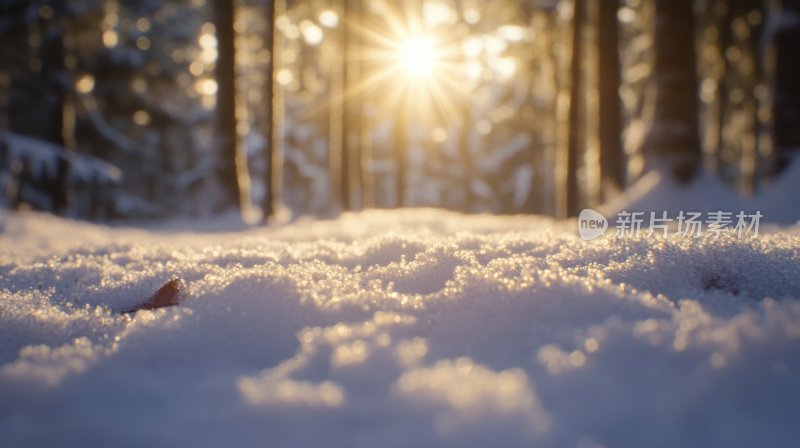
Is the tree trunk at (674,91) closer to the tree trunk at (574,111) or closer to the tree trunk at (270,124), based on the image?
the tree trunk at (574,111)

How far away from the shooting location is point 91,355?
133 cm

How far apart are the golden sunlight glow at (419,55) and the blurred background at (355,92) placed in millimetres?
88

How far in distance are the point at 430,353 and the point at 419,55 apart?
16.5 metres

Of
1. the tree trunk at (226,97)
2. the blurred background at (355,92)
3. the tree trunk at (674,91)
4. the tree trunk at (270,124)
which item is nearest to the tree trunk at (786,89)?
the blurred background at (355,92)

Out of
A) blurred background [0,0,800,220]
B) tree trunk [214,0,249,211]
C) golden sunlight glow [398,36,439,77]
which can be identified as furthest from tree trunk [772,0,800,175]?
golden sunlight glow [398,36,439,77]

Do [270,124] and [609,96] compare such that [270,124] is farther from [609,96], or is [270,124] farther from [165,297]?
[165,297]

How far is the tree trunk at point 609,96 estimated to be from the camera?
7730mm

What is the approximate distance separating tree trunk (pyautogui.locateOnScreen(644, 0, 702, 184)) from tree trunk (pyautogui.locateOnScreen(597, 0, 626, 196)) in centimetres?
160

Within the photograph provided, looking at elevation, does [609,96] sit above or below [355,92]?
below

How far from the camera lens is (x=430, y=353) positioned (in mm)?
1322

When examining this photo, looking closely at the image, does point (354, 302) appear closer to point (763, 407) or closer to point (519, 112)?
point (763, 407)

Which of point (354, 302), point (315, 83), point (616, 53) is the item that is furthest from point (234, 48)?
point (315, 83)

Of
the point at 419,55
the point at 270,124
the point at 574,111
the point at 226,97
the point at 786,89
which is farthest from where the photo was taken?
the point at 419,55

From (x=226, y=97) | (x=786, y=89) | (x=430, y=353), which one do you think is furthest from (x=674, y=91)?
(x=226, y=97)
